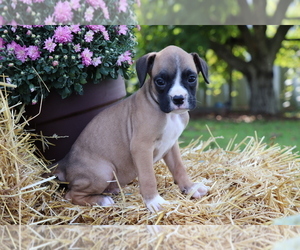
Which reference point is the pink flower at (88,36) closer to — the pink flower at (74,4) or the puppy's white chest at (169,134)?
the pink flower at (74,4)

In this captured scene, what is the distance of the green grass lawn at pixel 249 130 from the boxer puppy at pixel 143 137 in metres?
3.74

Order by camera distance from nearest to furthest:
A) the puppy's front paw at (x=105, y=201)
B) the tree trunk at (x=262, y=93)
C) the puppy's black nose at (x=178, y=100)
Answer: the puppy's black nose at (x=178, y=100) → the puppy's front paw at (x=105, y=201) → the tree trunk at (x=262, y=93)

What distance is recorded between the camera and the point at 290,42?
12.0 metres

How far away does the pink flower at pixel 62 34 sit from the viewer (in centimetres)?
307

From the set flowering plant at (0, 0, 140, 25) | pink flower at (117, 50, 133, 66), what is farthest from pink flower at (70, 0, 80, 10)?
pink flower at (117, 50, 133, 66)

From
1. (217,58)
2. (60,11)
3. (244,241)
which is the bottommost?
(217,58)

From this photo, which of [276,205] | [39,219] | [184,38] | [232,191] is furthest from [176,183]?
[184,38]

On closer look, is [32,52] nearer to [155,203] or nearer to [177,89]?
[177,89]

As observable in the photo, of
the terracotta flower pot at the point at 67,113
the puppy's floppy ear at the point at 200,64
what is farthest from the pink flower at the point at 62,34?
the puppy's floppy ear at the point at 200,64

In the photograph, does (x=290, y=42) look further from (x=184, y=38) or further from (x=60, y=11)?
(x=60, y=11)

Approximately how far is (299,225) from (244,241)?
11.3 inches

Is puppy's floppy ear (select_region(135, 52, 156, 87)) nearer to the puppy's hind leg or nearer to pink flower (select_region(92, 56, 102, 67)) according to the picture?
pink flower (select_region(92, 56, 102, 67))

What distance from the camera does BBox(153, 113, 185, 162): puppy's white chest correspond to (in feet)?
9.23

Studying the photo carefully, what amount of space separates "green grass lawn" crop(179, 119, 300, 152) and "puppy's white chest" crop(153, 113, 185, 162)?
3739 millimetres
